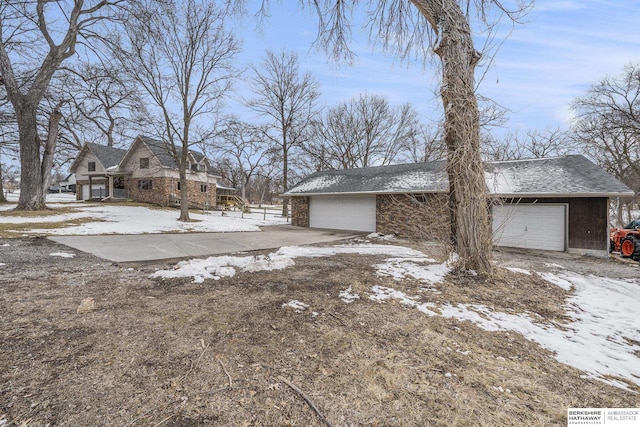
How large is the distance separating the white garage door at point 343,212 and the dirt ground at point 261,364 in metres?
10.5

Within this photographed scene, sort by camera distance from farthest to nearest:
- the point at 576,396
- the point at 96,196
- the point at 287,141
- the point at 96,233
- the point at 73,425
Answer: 1. the point at 96,196
2. the point at 287,141
3. the point at 96,233
4. the point at 576,396
5. the point at 73,425

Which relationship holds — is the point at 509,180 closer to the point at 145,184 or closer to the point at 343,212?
the point at 343,212

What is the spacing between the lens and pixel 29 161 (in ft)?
42.9

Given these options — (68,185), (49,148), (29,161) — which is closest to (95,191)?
(49,148)

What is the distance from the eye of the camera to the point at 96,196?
24.7 metres

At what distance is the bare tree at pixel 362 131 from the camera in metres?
25.0

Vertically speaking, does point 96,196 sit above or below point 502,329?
above

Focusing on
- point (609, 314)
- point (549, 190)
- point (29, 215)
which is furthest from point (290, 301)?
point (29, 215)

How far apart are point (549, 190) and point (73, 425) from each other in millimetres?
13042

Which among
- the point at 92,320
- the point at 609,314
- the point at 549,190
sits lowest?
the point at 609,314

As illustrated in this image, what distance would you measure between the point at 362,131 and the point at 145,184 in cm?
1975

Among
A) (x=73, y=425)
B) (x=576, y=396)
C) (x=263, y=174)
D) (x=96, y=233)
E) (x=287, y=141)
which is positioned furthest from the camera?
(x=263, y=174)

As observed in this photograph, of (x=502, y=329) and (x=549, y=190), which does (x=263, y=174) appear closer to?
(x=549, y=190)

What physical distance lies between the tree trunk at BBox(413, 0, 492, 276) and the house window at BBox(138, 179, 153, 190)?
24.4 meters
